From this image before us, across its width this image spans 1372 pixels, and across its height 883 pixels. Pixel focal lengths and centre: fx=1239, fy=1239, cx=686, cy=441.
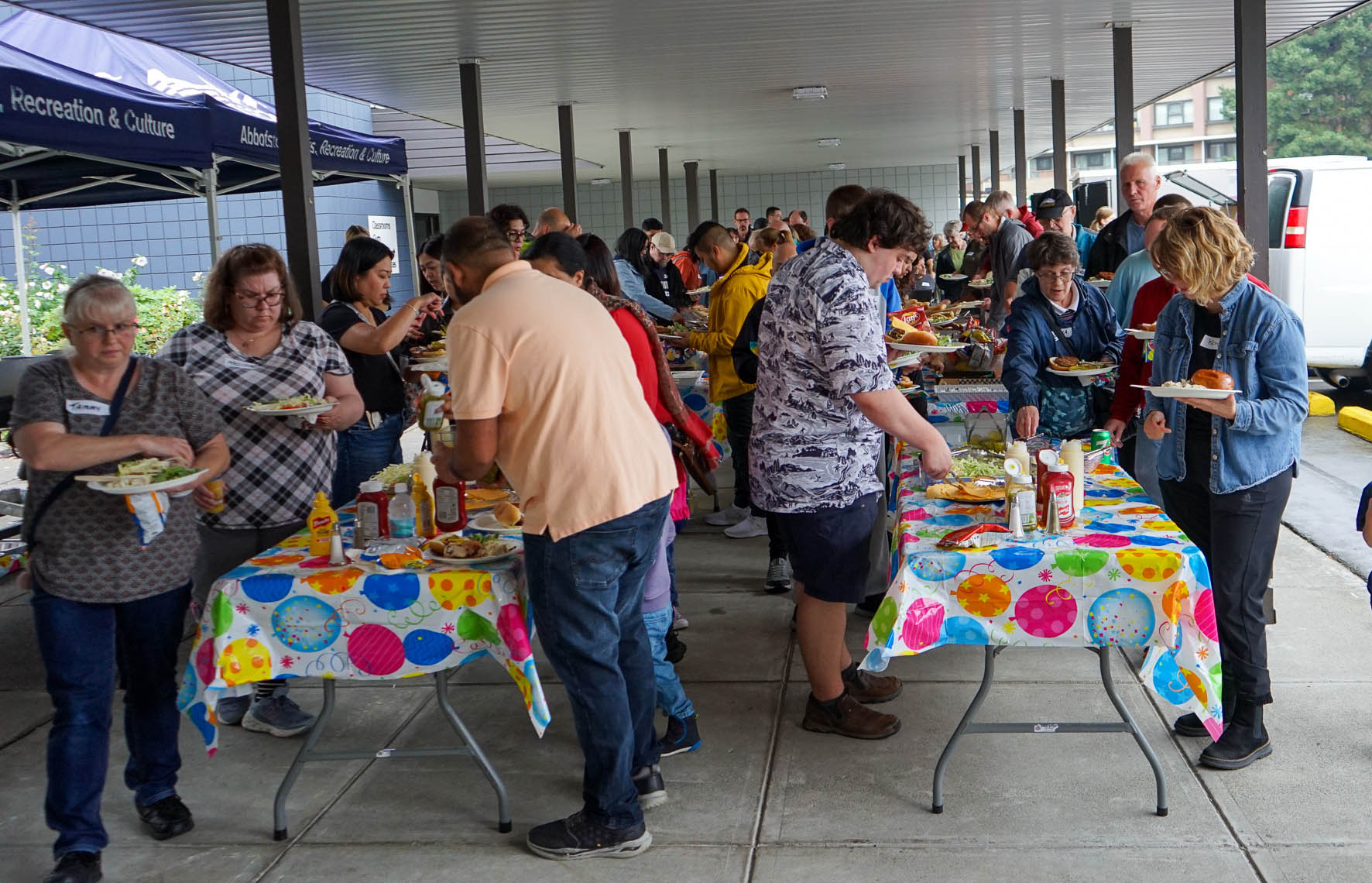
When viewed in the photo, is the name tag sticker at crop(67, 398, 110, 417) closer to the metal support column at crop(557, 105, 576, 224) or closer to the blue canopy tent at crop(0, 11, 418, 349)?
the blue canopy tent at crop(0, 11, 418, 349)

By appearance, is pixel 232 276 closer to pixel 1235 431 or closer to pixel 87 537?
pixel 87 537

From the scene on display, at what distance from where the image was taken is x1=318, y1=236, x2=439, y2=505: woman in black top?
4707 mm

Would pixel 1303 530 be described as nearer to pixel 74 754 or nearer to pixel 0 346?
pixel 74 754

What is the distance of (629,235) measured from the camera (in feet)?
30.4

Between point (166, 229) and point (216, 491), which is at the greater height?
point (166, 229)

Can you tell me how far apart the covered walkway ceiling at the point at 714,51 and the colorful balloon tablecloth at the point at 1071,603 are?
564cm

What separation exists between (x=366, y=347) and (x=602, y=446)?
208 centimetres

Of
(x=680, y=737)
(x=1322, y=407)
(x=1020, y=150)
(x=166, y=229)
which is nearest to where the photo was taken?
(x=680, y=737)

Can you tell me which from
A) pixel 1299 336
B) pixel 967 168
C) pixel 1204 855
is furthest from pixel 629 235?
pixel 967 168

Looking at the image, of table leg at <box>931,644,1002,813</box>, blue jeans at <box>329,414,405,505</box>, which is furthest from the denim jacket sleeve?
blue jeans at <box>329,414,405,505</box>

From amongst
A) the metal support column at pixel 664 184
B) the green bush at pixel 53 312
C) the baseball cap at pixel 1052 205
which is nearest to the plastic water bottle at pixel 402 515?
the baseball cap at pixel 1052 205

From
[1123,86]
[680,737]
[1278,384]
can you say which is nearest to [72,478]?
[680,737]

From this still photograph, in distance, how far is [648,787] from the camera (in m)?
3.48

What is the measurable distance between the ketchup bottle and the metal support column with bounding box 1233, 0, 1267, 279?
3.81m
